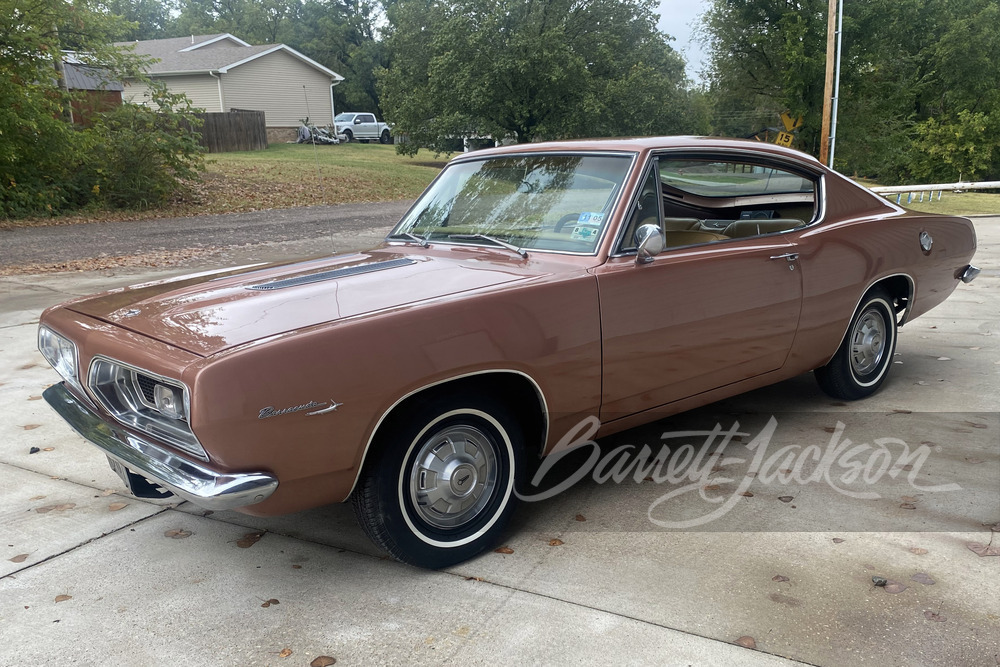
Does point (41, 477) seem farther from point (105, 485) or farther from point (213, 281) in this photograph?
point (213, 281)

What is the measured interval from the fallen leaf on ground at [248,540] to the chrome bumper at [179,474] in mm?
746

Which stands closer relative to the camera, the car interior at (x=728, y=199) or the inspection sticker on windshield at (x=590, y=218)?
the inspection sticker on windshield at (x=590, y=218)

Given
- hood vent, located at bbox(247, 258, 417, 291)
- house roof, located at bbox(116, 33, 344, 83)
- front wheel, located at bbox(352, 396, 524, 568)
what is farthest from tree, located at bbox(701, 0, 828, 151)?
front wheel, located at bbox(352, 396, 524, 568)

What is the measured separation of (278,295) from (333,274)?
1.38 ft

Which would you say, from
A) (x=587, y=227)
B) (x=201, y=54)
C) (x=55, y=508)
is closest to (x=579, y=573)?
(x=587, y=227)

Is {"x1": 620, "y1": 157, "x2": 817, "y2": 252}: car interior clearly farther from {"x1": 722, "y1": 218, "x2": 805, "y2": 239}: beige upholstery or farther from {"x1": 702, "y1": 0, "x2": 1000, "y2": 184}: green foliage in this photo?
{"x1": 702, "y1": 0, "x2": 1000, "y2": 184}: green foliage

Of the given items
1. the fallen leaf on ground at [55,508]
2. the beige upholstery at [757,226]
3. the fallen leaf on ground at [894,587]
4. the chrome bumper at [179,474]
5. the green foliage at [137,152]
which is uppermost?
the green foliage at [137,152]

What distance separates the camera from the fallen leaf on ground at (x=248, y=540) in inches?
142

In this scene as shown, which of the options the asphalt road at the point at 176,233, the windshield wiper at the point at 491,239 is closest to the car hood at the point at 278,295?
the windshield wiper at the point at 491,239

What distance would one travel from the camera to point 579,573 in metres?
3.28

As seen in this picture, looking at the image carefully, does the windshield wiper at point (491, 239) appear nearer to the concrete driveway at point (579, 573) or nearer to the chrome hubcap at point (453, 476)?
the chrome hubcap at point (453, 476)

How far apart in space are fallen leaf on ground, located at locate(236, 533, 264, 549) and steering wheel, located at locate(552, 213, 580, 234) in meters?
1.90

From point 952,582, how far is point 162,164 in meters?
19.4

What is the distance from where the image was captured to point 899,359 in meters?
6.38
